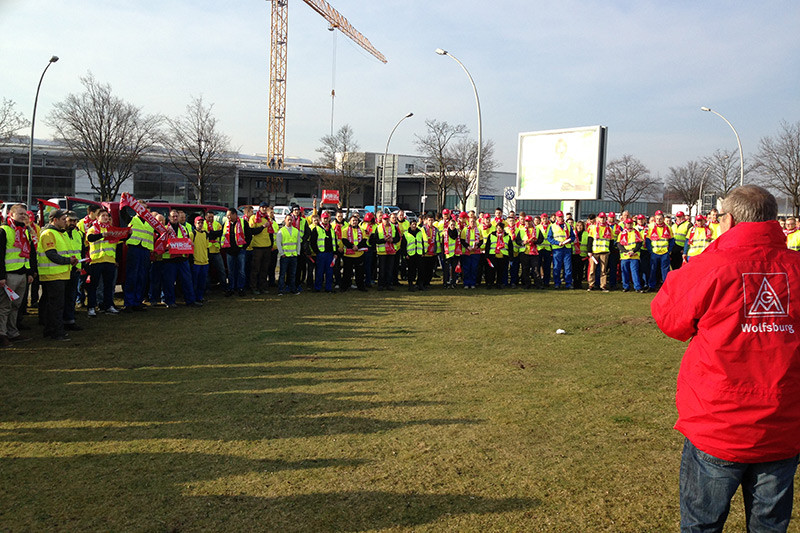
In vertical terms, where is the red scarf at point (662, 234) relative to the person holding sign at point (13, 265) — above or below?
above

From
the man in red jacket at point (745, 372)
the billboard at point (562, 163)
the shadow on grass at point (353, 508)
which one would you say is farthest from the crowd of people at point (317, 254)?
the man in red jacket at point (745, 372)

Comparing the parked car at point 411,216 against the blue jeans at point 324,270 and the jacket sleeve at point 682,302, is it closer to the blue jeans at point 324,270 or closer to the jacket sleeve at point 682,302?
the blue jeans at point 324,270

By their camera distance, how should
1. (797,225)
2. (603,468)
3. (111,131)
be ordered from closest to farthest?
(603,468)
(797,225)
(111,131)

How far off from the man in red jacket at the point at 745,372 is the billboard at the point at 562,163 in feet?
80.3

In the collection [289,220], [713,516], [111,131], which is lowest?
[713,516]

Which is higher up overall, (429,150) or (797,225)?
(429,150)

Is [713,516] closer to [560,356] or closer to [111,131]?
[560,356]

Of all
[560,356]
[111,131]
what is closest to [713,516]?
[560,356]

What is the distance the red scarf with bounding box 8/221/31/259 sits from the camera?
9109 millimetres

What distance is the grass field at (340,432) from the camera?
4172 mm

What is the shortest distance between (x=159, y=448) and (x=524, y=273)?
1398 centimetres

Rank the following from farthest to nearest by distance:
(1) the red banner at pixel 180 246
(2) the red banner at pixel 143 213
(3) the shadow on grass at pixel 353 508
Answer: (1) the red banner at pixel 180 246, (2) the red banner at pixel 143 213, (3) the shadow on grass at pixel 353 508

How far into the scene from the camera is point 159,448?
5246 mm

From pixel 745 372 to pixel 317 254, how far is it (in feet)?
44.9
